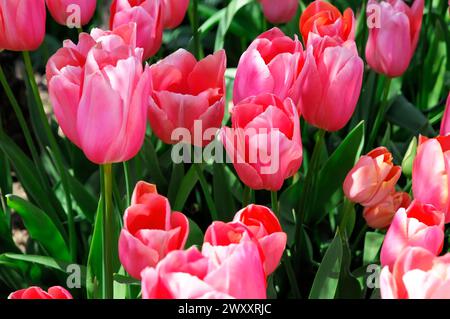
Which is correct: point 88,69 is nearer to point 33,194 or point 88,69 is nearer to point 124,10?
point 124,10

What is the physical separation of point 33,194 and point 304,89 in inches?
19.7

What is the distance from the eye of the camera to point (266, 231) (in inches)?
33.9

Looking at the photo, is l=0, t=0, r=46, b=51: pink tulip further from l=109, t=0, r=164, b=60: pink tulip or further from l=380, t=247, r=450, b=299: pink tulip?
l=380, t=247, r=450, b=299: pink tulip

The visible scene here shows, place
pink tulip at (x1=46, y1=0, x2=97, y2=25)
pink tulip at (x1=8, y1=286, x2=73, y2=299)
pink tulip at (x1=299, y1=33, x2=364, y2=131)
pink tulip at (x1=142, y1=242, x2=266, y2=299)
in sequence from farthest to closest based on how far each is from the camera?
pink tulip at (x1=46, y1=0, x2=97, y2=25)
pink tulip at (x1=299, y1=33, x2=364, y2=131)
pink tulip at (x1=8, y1=286, x2=73, y2=299)
pink tulip at (x1=142, y1=242, x2=266, y2=299)

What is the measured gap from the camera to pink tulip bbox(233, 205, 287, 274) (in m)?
0.84

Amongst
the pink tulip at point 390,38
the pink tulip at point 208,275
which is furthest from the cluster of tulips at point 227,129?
the pink tulip at point 390,38

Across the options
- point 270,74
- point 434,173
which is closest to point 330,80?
point 270,74

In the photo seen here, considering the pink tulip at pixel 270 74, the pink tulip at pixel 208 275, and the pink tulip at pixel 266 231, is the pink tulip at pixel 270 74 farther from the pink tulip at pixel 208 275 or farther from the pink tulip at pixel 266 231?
the pink tulip at pixel 208 275

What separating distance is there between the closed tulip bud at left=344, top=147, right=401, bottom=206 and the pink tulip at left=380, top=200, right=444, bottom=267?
0.57ft

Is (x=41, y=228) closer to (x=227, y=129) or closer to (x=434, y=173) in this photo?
(x=227, y=129)

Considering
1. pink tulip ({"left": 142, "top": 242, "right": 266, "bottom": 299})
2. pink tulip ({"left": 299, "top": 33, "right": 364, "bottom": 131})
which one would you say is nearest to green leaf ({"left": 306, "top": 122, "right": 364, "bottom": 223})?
pink tulip ({"left": 299, "top": 33, "right": 364, "bottom": 131})

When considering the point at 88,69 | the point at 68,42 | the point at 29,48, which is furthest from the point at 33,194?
the point at 88,69

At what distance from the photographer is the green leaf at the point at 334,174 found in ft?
4.39
